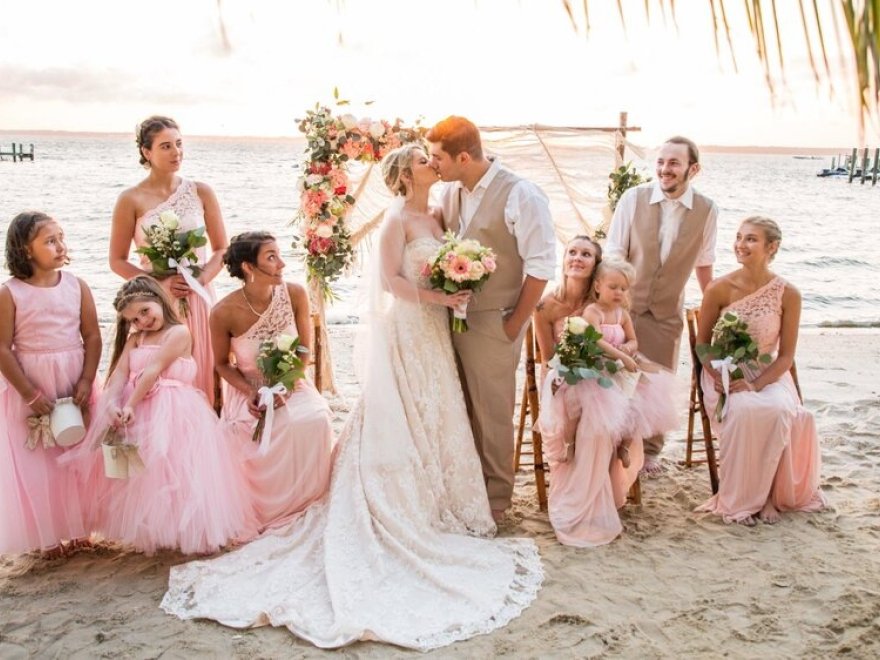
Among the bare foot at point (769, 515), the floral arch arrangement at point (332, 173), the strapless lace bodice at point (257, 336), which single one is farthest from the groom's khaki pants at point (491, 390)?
the floral arch arrangement at point (332, 173)

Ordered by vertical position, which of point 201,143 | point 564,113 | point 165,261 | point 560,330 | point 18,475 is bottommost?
point 18,475

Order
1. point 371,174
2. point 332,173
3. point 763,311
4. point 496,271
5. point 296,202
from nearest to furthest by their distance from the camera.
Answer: point 496,271
point 763,311
point 332,173
point 371,174
point 296,202

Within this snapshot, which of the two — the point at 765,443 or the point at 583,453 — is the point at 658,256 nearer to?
the point at 765,443

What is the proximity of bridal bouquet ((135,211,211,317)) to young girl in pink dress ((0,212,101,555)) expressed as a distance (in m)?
0.59

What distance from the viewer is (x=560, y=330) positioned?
5102mm

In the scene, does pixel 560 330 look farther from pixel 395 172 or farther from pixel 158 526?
pixel 158 526

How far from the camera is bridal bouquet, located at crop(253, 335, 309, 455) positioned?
4691 millimetres

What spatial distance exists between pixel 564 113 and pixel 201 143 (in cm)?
8723

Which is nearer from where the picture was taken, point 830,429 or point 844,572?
point 844,572

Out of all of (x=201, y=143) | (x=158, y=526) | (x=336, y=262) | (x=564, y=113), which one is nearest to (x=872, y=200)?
(x=564, y=113)

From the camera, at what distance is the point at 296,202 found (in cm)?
3494

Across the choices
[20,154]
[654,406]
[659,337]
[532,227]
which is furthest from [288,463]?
[20,154]

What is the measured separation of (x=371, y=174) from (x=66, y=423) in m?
3.95

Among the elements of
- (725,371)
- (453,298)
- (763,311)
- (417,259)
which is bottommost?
(725,371)
